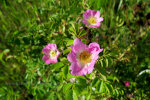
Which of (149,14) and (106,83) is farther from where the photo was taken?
(149,14)

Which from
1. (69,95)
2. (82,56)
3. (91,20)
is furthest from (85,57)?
(91,20)

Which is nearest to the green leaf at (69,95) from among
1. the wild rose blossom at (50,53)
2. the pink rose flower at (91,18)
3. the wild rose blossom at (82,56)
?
the wild rose blossom at (82,56)

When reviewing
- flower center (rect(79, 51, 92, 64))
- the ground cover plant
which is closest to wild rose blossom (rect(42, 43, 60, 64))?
the ground cover plant

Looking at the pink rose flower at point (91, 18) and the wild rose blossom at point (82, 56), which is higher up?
the pink rose flower at point (91, 18)

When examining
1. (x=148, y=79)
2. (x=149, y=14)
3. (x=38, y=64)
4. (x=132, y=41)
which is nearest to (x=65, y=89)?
(x=38, y=64)

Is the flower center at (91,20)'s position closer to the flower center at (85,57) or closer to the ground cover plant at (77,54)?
the ground cover plant at (77,54)

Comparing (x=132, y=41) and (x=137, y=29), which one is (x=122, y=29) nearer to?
(x=132, y=41)

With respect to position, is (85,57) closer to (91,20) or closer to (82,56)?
(82,56)

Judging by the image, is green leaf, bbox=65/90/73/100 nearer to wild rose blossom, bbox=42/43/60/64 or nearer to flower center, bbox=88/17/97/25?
wild rose blossom, bbox=42/43/60/64
